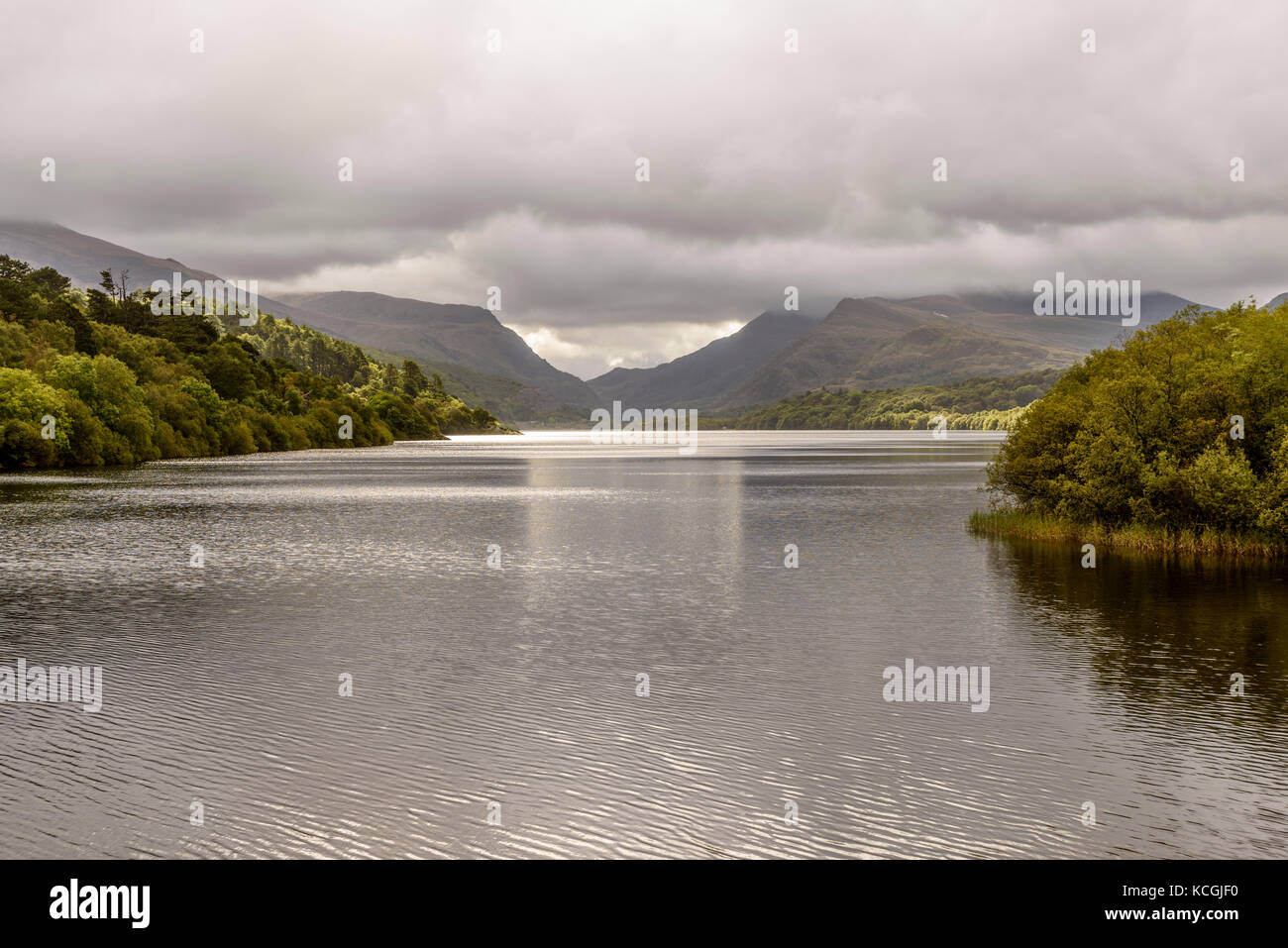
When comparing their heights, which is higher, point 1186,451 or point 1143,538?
point 1186,451

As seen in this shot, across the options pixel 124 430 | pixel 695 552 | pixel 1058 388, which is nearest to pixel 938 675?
pixel 695 552

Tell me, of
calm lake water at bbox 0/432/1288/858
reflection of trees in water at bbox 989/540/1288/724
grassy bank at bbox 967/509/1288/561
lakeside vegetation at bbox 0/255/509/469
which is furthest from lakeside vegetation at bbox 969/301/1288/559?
lakeside vegetation at bbox 0/255/509/469

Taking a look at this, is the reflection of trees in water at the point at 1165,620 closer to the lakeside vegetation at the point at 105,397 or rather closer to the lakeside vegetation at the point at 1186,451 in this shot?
the lakeside vegetation at the point at 1186,451

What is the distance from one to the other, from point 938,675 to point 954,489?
7025 centimetres

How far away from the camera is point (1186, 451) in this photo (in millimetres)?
46375

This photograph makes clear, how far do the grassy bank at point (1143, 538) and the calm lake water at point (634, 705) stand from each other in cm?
261

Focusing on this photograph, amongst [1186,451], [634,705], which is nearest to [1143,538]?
[1186,451]

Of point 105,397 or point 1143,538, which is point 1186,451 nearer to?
point 1143,538

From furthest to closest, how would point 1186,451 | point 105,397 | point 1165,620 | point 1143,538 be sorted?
1. point 105,397
2. point 1143,538
3. point 1186,451
4. point 1165,620

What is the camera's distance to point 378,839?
13375mm

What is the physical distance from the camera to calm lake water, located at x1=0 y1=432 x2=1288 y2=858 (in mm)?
13883

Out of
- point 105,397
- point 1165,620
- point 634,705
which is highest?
point 105,397

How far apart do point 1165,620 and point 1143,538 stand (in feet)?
59.5

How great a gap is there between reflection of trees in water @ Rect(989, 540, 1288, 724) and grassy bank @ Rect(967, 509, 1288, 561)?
1493 mm
